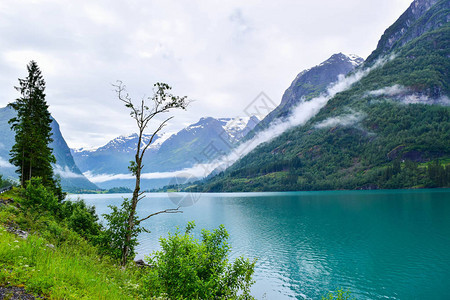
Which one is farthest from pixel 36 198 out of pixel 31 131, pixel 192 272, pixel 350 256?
pixel 350 256

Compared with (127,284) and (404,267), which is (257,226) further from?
(127,284)

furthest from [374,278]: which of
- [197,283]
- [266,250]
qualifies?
[197,283]

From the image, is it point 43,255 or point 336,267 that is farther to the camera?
point 336,267

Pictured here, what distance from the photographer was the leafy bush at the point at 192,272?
12.9 m

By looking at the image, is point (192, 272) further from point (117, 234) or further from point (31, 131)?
point (31, 131)

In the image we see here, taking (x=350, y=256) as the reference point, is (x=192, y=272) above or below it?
above

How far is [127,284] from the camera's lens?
13195 millimetres

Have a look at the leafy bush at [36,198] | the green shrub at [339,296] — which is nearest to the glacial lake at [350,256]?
the green shrub at [339,296]

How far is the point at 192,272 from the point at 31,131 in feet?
174

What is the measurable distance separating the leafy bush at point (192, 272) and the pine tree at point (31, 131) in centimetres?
4908

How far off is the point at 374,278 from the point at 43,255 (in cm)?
4264

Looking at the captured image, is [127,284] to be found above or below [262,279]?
above

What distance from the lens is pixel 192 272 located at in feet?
42.9

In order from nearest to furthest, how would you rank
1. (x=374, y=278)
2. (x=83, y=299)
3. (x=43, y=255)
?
(x=83, y=299)
(x=43, y=255)
(x=374, y=278)
